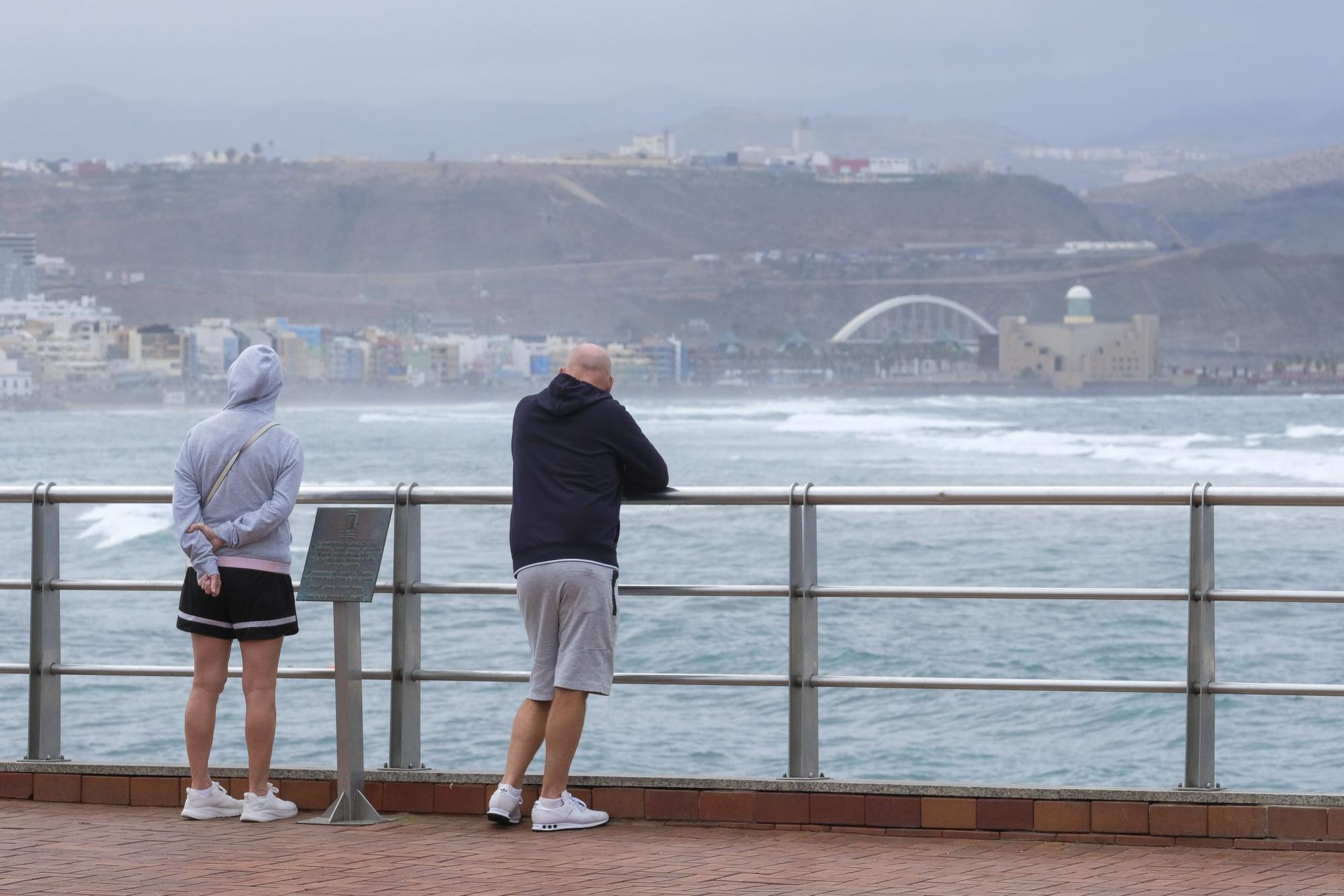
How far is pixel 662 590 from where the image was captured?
19.5 ft

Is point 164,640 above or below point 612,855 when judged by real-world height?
below

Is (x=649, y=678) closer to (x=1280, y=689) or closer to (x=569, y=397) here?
(x=569, y=397)

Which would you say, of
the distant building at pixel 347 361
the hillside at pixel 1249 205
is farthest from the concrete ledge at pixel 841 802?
the hillside at pixel 1249 205

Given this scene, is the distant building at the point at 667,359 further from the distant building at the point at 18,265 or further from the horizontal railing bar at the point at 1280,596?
the horizontal railing bar at the point at 1280,596

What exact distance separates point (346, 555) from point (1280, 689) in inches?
109

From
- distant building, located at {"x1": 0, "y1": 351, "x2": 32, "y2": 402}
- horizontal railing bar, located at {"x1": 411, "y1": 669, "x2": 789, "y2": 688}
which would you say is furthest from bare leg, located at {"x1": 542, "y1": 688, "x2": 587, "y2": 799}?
distant building, located at {"x1": 0, "y1": 351, "x2": 32, "y2": 402}

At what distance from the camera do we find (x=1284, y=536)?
39.1 metres

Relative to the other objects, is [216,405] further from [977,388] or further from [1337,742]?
[1337,742]

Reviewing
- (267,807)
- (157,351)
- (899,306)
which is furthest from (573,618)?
(899,306)

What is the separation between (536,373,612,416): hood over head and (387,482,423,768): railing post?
1.92 ft

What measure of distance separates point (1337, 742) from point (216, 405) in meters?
140

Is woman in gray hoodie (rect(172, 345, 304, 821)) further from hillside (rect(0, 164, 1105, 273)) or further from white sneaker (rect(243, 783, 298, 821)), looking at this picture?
hillside (rect(0, 164, 1105, 273))

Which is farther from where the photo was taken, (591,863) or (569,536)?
(569,536)

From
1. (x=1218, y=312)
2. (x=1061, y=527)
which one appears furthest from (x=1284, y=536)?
(x=1218, y=312)
